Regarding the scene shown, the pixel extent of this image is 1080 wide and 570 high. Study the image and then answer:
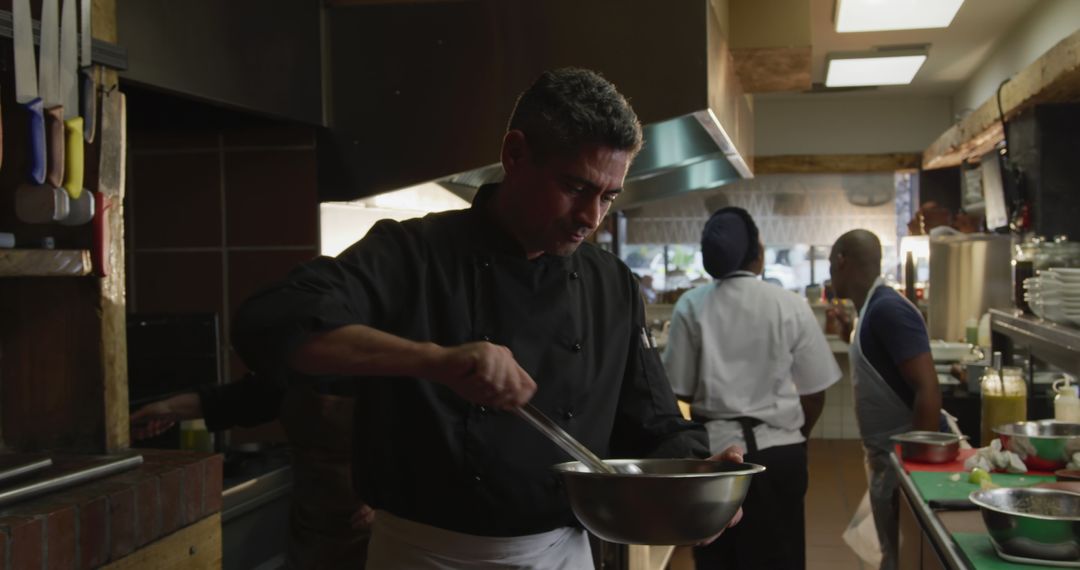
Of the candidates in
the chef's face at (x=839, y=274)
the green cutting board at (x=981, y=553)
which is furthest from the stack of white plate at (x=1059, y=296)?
the green cutting board at (x=981, y=553)

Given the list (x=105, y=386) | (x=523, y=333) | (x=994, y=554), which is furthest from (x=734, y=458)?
(x=105, y=386)

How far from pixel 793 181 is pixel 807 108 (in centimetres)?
109

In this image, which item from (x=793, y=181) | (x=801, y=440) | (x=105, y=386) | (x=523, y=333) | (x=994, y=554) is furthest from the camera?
(x=793, y=181)

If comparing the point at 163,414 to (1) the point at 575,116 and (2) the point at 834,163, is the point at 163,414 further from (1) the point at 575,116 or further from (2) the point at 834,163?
(2) the point at 834,163

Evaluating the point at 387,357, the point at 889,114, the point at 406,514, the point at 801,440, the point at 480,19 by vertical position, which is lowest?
the point at 801,440

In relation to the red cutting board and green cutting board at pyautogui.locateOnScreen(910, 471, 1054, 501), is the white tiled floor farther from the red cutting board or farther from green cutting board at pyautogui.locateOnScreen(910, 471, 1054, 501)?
green cutting board at pyautogui.locateOnScreen(910, 471, 1054, 501)

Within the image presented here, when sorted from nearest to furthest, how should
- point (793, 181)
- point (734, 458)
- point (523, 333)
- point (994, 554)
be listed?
point (734, 458)
point (523, 333)
point (994, 554)
point (793, 181)

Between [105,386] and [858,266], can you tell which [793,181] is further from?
[105,386]

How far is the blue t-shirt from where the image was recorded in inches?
146

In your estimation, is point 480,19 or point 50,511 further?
point 480,19

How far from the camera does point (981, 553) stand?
2.25 metres

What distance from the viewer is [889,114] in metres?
11.3

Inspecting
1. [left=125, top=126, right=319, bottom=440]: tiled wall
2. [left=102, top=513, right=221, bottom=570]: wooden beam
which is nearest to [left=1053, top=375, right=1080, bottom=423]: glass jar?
[left=125, top=126, right=319, bottom=440]: tiled wall

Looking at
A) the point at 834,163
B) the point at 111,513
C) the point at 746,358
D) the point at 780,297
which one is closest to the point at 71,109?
the point at 111,513
